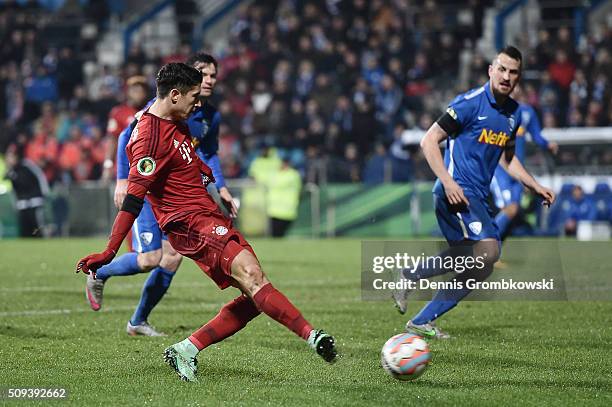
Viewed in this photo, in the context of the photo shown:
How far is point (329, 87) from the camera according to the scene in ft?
84.9

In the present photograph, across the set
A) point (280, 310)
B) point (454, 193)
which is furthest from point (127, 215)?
point (454, 193)

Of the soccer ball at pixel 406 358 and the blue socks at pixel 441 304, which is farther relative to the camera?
the blue socks at pixel 441 304

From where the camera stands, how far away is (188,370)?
6.57 metres

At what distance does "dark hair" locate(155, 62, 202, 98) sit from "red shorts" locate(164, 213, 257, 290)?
2.51 feet

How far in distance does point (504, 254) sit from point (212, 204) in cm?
966

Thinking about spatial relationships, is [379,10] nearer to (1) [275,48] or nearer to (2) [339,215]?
(1) [275,48]

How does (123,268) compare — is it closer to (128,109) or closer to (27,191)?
(128,109)

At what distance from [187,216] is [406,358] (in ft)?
5.08

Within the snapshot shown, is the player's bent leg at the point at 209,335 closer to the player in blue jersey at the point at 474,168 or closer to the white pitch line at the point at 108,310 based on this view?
the player in blue jersey at the point at 474,168

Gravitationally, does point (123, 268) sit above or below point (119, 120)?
below

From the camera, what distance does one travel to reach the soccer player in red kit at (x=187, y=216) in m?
6.40

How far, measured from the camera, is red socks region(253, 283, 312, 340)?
6332 millimetres

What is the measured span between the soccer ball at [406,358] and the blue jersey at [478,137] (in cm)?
243

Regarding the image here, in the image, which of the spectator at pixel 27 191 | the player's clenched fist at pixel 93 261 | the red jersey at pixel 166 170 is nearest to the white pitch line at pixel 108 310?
the red jersey at pixel 166 170
